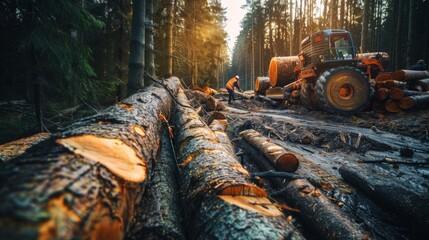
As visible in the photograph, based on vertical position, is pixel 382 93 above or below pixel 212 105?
above

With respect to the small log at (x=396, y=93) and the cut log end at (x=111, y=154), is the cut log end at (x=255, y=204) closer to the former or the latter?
the cut log end at (x=111, y=154)

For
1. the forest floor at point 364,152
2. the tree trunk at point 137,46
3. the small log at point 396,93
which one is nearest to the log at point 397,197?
the forest floor at point 364,152

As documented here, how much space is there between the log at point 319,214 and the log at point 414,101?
7.04 m

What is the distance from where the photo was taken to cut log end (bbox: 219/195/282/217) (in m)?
1.57

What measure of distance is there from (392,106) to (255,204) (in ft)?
A: 28.2

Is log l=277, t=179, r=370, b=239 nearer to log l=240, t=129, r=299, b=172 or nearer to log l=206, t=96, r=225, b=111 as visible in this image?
log l=240, t=129, r=299, b=172

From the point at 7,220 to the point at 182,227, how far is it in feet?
4.41

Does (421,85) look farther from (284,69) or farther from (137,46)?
(137,46)

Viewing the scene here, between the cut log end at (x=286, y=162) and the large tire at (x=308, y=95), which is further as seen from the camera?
the large tire at (x=308, y=95)

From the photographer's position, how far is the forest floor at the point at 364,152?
2.70 m

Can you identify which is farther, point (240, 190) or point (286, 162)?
point (286, 162)

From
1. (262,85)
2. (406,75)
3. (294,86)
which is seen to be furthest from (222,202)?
(262,85)

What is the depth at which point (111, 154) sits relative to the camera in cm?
149

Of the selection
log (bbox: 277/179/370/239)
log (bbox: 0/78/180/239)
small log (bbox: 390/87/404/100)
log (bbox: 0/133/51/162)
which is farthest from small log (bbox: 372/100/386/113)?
log (bbox: 0/133/51/162)
